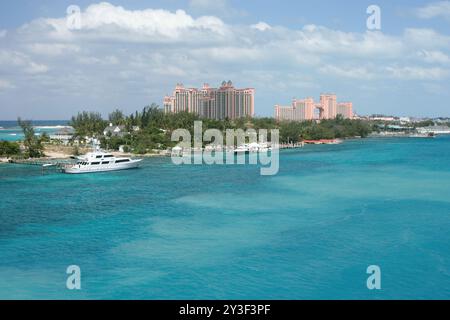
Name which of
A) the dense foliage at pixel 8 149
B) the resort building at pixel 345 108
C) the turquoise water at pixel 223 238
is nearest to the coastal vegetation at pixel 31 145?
the dense foliage at pixel 8 149

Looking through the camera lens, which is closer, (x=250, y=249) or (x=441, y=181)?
(x=250, y=249)

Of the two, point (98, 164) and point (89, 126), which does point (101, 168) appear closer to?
point (98, 164)

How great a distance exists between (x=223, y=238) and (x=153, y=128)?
20161 mm

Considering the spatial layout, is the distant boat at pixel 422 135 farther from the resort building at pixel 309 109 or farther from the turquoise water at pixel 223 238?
the turquoise water at pixel 223 238

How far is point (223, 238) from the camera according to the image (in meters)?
8.69

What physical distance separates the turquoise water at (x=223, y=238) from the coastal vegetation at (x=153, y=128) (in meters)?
9.86

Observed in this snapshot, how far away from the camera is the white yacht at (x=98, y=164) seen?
691 inches

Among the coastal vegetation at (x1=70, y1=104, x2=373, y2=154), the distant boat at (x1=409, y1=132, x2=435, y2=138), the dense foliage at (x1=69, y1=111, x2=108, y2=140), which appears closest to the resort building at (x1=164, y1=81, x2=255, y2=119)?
the coastal vegetation at (x1=70, y1=104, x2=373, y2=154)

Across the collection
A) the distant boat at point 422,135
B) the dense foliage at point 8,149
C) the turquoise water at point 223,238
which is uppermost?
the distant boat at point 422,135

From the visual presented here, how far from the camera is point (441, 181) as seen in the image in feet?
52.0
